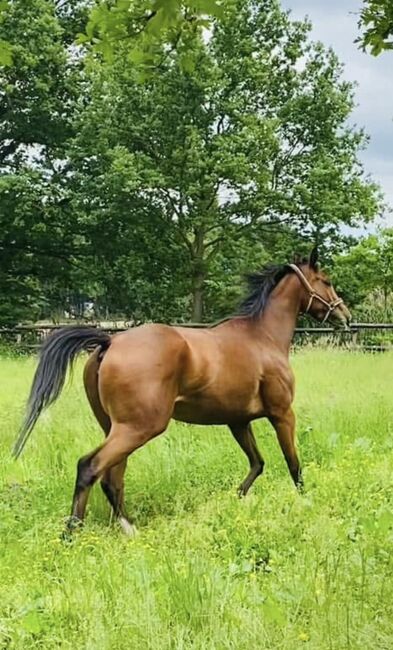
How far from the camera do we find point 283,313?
5.91 m

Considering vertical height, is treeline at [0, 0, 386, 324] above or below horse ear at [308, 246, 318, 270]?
above

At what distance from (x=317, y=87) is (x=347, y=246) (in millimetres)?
4994

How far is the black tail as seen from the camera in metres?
4.90

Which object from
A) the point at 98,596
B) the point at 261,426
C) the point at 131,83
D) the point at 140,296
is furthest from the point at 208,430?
the point at 131,83

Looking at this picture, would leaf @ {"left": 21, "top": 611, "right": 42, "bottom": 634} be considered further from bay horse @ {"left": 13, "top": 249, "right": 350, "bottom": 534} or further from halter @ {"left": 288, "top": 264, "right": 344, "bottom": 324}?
halter @ {"left": 288, "top": 264, "right": 344, "bottom": 324}

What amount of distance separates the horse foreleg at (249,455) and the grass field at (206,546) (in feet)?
0.30

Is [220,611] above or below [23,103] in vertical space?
below

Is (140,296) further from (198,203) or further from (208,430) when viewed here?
(208,430)

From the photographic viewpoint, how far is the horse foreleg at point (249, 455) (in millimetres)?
5336

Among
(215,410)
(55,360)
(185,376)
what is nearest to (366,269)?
(215,410)

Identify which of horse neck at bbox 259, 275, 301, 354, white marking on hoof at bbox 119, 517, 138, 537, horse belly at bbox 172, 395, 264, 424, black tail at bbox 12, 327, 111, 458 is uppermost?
horse neck at bbox 259, 275, 301, 354

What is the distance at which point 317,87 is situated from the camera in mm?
23219

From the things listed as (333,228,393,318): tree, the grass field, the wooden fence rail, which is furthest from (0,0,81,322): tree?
the grass field

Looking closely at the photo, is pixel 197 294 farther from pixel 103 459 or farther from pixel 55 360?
pixel 103 459
